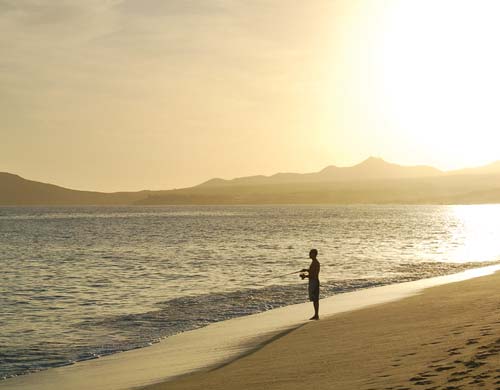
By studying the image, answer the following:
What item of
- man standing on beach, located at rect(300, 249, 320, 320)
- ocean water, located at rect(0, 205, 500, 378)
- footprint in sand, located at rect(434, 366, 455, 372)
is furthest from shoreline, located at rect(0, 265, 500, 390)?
footprint in sand, located at rect(434, 366, 455, 372)

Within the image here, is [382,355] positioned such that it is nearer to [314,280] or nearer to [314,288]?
[314,280]

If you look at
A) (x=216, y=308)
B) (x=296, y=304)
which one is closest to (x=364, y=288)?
(x=296, y=304)

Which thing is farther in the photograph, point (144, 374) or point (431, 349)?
point (144, 374)

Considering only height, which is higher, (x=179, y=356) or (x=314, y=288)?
(x=314, y=288)

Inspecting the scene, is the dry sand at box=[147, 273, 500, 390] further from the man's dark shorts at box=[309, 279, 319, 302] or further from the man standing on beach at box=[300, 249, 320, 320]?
the man's dark shorts at box=[309, 279, 319, 302]

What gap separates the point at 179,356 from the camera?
15.6 m

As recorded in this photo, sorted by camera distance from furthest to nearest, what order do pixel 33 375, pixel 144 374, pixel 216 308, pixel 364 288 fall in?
pixel 364 288 → pixel 216 308 → pixel 33 375 → pixel 144 374

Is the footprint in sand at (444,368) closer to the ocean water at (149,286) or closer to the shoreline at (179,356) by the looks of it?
the shoreline at (179,356)

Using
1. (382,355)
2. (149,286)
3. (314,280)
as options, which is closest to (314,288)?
(314,280)

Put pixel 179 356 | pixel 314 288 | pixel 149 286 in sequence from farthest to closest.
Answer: pixel 149 286 < pixel 314 288 < pixel 179 356

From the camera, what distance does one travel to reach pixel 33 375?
14617 mm

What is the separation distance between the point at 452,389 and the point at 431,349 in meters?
3.15

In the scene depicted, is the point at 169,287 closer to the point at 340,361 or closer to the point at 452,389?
the point at 340,361

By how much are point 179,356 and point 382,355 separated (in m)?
5.18
